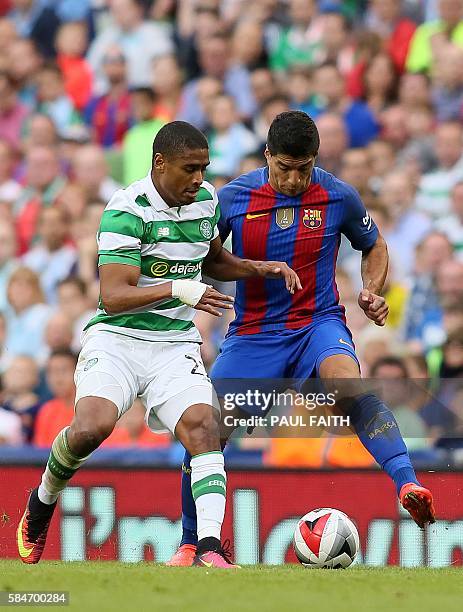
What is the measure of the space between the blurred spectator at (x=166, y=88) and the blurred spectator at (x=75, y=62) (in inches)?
51.0

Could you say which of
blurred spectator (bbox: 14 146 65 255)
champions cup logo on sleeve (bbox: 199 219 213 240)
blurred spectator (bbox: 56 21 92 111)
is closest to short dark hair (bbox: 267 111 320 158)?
champions cup logo on sleeve (bbox: 199 219 213 240)

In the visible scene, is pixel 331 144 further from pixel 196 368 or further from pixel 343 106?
pixel 196 368

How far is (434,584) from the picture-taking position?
256 inches

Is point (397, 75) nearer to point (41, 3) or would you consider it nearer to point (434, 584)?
point (41, 3)

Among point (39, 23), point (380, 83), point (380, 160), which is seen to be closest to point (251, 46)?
point (380, 83)

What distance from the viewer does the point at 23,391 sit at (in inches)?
476

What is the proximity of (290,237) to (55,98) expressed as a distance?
865 centimetres

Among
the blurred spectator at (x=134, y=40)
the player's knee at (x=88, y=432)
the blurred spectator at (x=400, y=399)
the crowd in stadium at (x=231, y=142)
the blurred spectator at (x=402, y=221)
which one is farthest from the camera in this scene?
the blurred spectator at (x=134, y=40)

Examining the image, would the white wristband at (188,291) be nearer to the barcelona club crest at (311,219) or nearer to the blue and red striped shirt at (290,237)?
the blue and red striped shirt at (290,237)

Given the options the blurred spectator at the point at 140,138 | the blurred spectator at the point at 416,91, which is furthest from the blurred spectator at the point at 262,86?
the blurred spectator at the point at 416,91

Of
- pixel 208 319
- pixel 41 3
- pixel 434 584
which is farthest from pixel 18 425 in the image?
pixel 41 3

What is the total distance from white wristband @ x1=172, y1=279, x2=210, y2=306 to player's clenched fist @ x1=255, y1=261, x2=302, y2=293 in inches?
24.1

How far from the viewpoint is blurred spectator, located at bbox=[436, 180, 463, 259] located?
11930 millimetres

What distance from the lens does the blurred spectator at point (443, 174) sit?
1234cm
